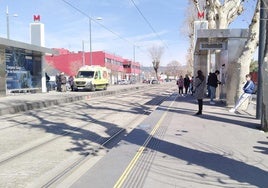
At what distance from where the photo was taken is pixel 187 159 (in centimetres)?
773

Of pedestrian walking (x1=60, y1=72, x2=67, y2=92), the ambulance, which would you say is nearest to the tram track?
pedestrian walking (x1=60, y1=72, x2=67, y2=92)

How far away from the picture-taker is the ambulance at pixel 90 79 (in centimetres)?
4059

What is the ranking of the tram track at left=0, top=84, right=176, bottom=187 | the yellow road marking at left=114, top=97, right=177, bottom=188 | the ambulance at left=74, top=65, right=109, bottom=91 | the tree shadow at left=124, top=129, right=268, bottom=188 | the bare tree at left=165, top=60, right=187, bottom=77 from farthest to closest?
the bare tree at left=165, top=60, right=187, bottom=77 < the ambulance at left=74, top=65, right=109, bottom=91 < the tram track at left=0, top=84, right=176, bottom=187 < the tree shadow at left=124, top=129, right=268, bottom=188 < the yellow road marking at left=114, top=97, right=177, bottom=188

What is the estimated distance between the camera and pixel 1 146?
10211 millimetres

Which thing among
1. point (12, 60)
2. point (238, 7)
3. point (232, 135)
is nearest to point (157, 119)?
point (232, 135)

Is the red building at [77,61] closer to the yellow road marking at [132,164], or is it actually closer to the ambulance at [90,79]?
the ambulance at [90,79]

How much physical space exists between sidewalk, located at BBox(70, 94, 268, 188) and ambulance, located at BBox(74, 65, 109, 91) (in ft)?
94.1

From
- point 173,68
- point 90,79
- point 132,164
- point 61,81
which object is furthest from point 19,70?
point 173,68

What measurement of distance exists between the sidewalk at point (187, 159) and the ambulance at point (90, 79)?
28.7 meters

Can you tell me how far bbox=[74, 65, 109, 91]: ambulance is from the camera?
40.6 m

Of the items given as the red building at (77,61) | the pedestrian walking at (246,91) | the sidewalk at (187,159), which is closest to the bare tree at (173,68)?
the red building at (77,61)

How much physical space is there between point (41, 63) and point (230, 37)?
21079 millimetres

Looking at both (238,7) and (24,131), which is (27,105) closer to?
(24,131)

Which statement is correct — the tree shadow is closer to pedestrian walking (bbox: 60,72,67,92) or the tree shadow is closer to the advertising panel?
the advertising panel
